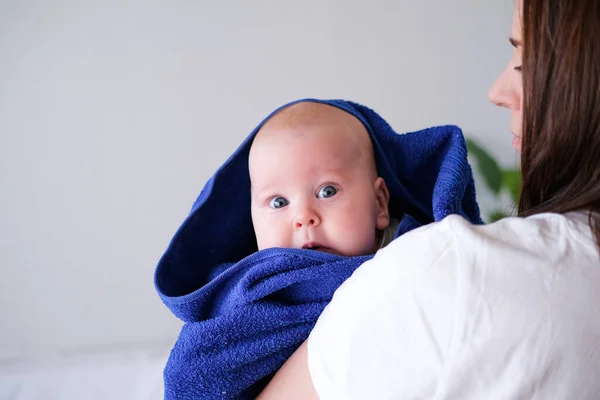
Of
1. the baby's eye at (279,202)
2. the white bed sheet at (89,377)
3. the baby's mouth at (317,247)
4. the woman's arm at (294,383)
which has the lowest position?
the white bed sheet at (89,377)

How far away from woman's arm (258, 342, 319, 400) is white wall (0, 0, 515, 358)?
1.19 meters

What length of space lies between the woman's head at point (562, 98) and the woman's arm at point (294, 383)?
0.33 metres

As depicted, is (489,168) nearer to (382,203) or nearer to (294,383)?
(382,203)

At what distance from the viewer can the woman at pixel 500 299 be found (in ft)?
1.80

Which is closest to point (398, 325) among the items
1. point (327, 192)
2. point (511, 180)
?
point (327, 192)

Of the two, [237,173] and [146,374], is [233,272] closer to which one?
[237,173]

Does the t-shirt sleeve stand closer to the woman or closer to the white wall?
the woman

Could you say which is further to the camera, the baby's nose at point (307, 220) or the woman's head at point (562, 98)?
the baby's nose at point (307, 220)

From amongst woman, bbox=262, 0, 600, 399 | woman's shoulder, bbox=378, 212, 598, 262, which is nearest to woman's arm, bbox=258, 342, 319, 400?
woman, bbox=262, 0, 600, 399

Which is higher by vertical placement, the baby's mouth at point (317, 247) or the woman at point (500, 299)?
the woman at point (500, 299)

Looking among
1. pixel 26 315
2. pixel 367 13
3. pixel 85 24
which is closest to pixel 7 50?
pixel 85 24

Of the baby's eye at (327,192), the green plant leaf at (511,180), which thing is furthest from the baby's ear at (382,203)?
the green plant leaf at (511,180)

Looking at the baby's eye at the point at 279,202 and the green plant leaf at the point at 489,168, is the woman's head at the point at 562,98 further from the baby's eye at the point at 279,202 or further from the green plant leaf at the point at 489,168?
the green plant leaf at the point at 489,168

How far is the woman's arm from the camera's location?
660 millimetres
